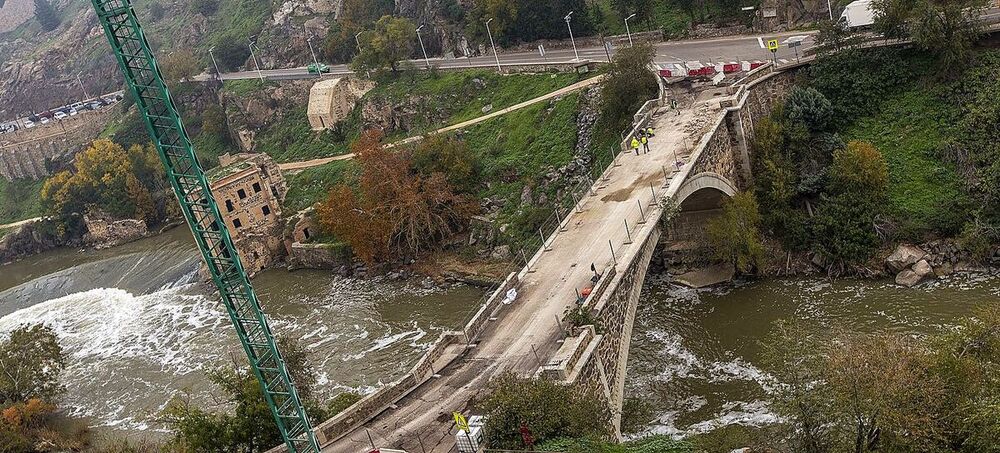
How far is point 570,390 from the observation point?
772 inches

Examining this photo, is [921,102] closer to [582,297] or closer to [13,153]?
[582,297]

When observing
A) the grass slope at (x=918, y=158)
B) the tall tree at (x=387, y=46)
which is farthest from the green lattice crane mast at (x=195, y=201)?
the tall tree at (x=387, y=46)

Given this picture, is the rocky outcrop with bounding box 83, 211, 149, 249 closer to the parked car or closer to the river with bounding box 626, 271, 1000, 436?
the parked car

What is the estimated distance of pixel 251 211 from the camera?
5238cm

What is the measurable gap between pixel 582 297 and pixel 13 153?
314 feet

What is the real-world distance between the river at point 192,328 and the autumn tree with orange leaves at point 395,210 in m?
2.65

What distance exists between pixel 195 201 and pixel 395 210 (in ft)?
82.0

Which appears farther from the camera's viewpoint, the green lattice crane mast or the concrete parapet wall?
the concrete parapet wall

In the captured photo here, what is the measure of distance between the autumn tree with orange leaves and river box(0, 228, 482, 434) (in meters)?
2.65

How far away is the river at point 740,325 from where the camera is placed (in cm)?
2641

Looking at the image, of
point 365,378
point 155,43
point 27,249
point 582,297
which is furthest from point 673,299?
point 155,43

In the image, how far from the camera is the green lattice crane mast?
1752cm

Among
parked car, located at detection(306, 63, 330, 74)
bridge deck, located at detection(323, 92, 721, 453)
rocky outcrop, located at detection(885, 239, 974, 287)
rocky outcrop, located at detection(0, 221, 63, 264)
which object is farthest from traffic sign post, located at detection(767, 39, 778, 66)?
rocky outcrop, located at detection(0, 221, 63, 264)

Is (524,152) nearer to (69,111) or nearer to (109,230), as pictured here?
(109,230)
